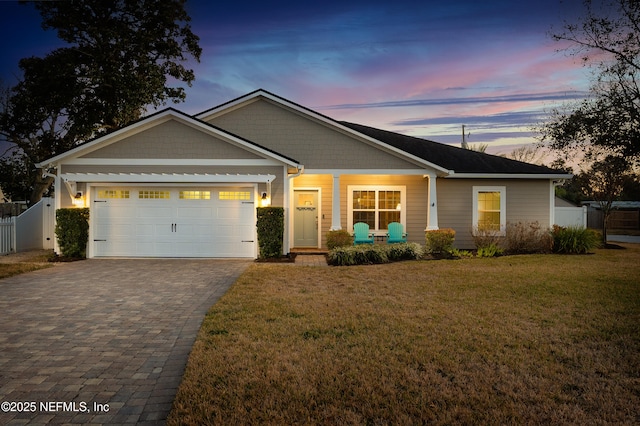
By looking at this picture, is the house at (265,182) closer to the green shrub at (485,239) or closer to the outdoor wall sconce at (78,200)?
the outdoor wall sconce at (78,200)

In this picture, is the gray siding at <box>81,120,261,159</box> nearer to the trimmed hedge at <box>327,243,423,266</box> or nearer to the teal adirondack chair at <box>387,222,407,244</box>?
the trimmed hedge at <box>327,243,423,266</box>

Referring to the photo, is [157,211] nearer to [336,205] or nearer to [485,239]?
[336,205]

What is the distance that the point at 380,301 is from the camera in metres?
7.33

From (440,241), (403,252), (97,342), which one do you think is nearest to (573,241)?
(440,241)

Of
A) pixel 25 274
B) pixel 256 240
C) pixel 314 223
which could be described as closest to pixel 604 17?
pixel 314 223

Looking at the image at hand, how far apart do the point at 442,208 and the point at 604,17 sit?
922cm

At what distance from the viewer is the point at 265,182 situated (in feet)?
42.9

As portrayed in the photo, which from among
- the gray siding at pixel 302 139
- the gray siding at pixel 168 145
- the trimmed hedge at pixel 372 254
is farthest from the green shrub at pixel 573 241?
the gray siding at pixel 168 145

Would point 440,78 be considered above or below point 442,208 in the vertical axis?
above

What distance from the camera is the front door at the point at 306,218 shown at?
1616 centimetres

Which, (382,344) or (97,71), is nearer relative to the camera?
(382,344)

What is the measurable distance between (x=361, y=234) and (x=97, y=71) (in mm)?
15834

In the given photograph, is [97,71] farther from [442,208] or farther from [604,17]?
[604,17]

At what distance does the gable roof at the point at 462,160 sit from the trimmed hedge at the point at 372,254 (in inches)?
164
